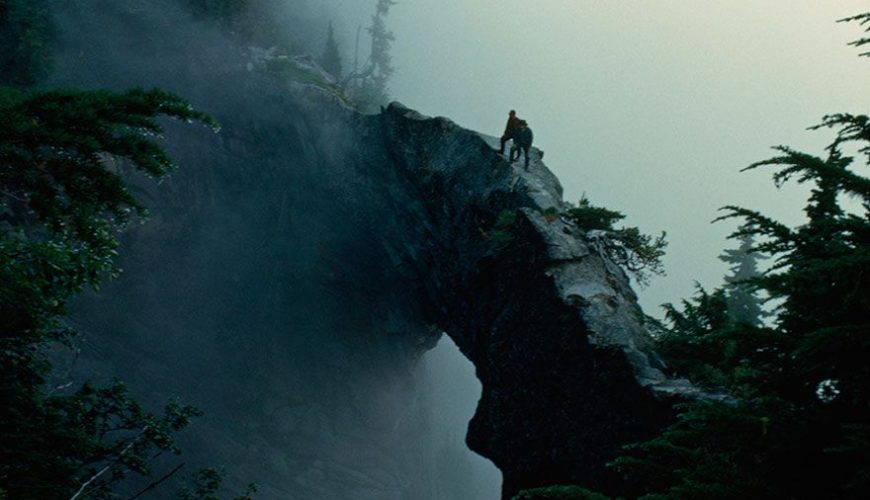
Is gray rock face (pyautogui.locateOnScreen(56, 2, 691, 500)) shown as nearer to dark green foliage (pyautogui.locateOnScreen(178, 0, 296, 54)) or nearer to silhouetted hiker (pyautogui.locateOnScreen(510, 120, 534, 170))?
silhouetted hiker (pyautogui.locateOnScreen(510, 120, 534, 170))

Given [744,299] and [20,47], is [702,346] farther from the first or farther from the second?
[20,47]

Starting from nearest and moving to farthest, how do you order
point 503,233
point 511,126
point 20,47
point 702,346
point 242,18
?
1. point 702,346
2. point 503,233
3. point 511,126
4. point 20,47
5. point 242,18

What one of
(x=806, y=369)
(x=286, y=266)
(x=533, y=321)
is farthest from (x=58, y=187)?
(x=286, y=266)

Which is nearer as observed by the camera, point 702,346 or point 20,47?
point 702,346

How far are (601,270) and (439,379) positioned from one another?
6551cm

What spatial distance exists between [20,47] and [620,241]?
26.9 metres

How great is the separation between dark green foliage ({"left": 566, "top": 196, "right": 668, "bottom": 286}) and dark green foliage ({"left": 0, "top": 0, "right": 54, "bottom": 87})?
24721mm

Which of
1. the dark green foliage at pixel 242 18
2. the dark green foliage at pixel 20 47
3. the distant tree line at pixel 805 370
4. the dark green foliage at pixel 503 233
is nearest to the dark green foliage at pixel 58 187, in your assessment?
the distant tree line at pixel 805 370

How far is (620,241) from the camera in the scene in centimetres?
1568

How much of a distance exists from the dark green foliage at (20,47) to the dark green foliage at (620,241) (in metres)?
24.7

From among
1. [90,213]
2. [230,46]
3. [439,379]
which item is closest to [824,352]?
[90,213]

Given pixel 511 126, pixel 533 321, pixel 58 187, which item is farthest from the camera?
pixel 511 126

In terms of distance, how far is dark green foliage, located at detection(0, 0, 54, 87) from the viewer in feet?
69.2

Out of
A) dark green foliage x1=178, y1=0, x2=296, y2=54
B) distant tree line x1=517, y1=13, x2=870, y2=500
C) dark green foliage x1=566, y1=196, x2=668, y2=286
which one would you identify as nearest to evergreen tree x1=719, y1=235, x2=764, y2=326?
dark green foliage x1=566, y1=196, x2=668, y2=286
